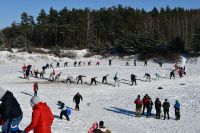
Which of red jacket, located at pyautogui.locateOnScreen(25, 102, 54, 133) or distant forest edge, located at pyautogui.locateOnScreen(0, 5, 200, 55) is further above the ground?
distant forest edge, located at pyautogui.locateOnScreen(0, 5, 200, 55)

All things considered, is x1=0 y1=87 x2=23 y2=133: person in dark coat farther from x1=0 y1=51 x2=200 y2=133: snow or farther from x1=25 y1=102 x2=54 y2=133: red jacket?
x1=0 y1=51 x2=200 y2=133: snow

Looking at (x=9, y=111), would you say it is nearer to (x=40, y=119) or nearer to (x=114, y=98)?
(x=40, y=119)

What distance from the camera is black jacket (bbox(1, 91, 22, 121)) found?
8.55 m

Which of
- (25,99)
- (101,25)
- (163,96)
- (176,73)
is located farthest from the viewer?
(101,25)

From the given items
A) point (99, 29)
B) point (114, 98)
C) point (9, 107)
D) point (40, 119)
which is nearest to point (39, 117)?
point (40, 119)

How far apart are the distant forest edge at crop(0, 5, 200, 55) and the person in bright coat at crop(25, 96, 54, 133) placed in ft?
239

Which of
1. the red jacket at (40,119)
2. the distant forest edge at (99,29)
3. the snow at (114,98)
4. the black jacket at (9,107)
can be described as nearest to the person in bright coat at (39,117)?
the red jacket at (40,119)

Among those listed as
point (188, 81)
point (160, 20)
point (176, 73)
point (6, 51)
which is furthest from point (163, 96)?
point (160, 20)

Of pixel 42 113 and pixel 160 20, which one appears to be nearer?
pixel 42 113

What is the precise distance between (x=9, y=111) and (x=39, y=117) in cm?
103

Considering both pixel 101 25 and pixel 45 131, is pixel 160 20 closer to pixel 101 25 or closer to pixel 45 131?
pixel 101 25

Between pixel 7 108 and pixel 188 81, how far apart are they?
42.3 m

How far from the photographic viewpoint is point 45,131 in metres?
→ 8.17

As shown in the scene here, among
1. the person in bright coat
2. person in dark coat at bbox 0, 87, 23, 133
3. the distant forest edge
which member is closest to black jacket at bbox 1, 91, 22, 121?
person in dark coat at bbox 0, 87, 23, 133
